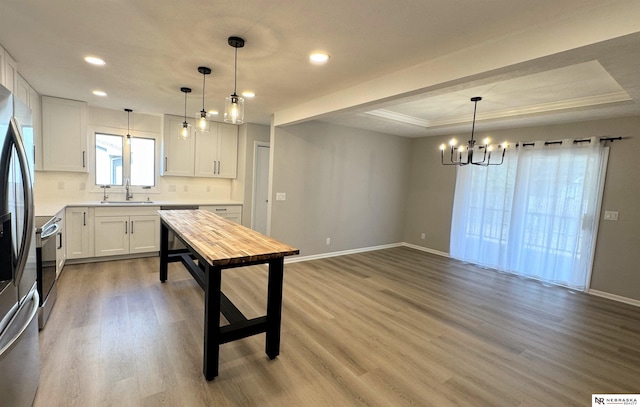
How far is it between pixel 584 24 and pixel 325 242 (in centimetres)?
436

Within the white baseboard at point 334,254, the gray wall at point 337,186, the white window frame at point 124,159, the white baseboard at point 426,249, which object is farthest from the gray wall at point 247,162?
the white baseboard at point 426,249

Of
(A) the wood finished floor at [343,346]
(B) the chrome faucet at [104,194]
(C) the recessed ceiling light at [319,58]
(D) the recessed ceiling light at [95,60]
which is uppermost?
(C) the recessed ceiling light at [319,58]

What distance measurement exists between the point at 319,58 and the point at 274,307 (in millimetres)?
2063

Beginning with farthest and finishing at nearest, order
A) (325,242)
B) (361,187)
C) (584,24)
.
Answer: (361,187) → (325,242) → (584,24)

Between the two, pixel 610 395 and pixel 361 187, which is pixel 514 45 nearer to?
pixel 610 395

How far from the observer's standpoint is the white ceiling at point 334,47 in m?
1.72

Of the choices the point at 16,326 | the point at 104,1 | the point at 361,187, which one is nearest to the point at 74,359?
the point at 16,326

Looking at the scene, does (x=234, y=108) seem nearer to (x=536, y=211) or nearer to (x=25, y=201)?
(x=25, y=201)

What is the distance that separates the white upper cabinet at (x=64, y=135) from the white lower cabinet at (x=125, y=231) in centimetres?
86

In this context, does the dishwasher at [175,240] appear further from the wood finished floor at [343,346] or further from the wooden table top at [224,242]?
the wooden table top at [224,242]

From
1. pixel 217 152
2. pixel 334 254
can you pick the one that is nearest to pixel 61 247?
pixel 217 152

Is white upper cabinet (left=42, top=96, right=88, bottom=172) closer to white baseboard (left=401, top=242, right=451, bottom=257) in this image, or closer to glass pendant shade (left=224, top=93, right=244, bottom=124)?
glass pendant shade (left=224, top=93, right=244, bottom=124)

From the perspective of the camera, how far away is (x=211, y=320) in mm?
2012

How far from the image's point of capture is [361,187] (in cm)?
580
